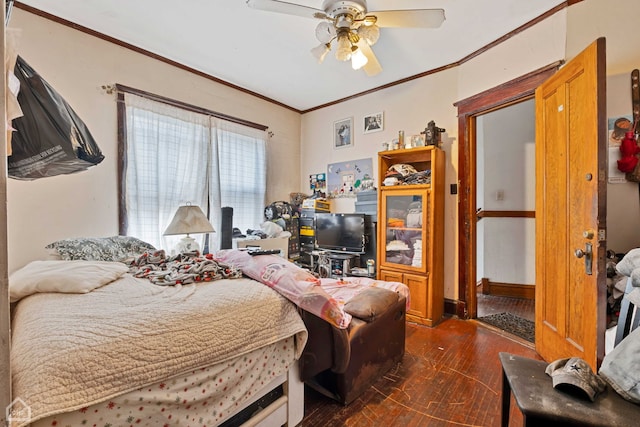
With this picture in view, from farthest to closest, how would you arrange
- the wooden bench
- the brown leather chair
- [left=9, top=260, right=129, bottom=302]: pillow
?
the brown leather chair → [left=9, top=260, right=129, bottom=302]: pillow → the wooden bench

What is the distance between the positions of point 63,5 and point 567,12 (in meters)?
3.96

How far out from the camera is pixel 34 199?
220 cm

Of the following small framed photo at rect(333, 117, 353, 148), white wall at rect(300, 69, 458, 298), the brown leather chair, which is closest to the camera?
the brown leather chair

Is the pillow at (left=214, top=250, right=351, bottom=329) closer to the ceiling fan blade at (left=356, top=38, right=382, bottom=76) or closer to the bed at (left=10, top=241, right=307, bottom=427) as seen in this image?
the bed at (left=10, top=241, right=307, bottom=427)

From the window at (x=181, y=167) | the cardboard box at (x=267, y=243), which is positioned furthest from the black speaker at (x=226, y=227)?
the window at (x=181, y=167)

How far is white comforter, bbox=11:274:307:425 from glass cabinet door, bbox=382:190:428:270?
6.42 feet

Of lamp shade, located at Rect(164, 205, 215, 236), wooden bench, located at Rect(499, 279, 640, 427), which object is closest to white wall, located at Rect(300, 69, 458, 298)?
lamp shade, located at Rect(164, 205, 215, 236)

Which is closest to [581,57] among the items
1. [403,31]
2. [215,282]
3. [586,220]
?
[586,220]

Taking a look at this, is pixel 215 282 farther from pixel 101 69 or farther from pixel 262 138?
pixel 262 138

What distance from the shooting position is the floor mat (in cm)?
259

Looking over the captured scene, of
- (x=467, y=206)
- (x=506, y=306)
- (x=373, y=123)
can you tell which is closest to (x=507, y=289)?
(x=506, y=306)

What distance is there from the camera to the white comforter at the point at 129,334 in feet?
2.41

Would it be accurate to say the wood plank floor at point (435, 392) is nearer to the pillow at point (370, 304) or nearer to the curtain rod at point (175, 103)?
the pillow at point (370, 304)

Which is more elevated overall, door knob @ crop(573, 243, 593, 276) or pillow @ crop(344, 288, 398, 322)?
door knob @ crop(573, 243, 593, 276)
